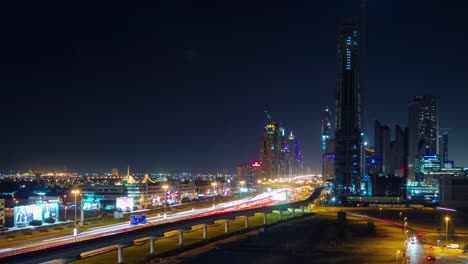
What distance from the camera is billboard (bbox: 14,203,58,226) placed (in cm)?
5769

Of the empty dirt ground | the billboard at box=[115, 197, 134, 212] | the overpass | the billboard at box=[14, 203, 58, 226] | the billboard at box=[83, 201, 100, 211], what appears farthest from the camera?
the billboard at box=[83, 201, 100, 211]

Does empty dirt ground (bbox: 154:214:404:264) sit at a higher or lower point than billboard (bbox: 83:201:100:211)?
higher

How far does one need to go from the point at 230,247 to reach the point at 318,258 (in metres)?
9.56

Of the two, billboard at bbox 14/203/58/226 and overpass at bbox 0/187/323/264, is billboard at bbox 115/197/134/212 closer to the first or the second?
billboard at bbox 14/203/58/226

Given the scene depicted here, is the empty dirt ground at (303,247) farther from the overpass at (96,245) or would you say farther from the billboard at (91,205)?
the billboard at (91,205)

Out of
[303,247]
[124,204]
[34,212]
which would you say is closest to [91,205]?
[124,204]

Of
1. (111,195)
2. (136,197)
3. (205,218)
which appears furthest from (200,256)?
(111,195)

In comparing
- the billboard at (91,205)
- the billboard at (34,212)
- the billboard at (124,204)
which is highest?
the billboard at (34,212)

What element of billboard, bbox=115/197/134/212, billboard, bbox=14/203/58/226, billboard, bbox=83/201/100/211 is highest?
billboard, bbox=14/203/58/226

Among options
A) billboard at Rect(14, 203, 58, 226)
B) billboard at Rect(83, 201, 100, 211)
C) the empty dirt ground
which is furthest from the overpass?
billboard at Rect(83, 201, 100, 211)

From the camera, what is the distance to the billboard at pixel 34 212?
189ft

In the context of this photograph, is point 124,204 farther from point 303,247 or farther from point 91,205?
point 303,247

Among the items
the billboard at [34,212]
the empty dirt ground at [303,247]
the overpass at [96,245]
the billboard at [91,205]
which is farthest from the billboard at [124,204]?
the overpass at [96,245]

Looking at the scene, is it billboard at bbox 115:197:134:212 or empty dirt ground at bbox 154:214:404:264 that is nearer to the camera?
empty dirt ground at bbox 154:214:404:264
